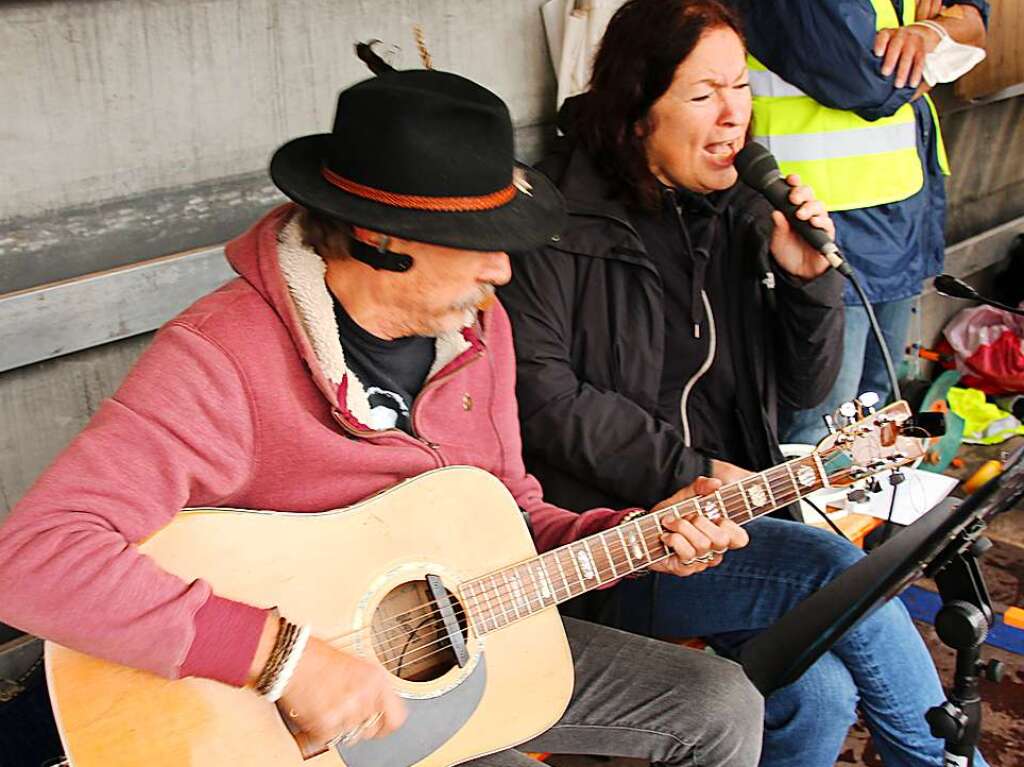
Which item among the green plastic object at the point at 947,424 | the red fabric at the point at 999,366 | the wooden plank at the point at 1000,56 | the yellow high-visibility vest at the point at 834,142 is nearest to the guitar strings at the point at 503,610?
the yellow high-visibility vest at the point at 834,142

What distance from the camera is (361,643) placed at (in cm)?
159

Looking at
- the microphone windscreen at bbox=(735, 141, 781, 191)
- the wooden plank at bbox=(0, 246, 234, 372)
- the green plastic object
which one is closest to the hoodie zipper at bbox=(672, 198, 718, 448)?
the microphone windscreen at bbox=(735, 141, 781, 191)

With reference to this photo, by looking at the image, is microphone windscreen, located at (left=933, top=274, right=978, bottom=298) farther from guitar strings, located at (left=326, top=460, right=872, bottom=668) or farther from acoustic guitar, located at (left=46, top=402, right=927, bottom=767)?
guitar strings, located at (left=326, top=460, right=872, bottom=668)

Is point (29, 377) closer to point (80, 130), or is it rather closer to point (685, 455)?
point (80, 130)

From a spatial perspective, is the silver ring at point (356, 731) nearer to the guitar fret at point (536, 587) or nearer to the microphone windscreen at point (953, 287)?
the guitar fret at point (536, 587)

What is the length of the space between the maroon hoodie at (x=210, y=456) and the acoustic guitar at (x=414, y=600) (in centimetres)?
5

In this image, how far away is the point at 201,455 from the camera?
150 cm

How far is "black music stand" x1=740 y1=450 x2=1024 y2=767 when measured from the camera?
60.3 inches

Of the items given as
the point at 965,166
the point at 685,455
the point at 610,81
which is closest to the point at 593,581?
the point at 685,455

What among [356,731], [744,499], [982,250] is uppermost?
[744,499]

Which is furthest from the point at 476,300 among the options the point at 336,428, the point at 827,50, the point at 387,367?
the point at 827,50

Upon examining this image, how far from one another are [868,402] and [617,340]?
22.6 inches

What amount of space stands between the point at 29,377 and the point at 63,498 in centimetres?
87

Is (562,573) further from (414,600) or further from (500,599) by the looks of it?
(414,600)
